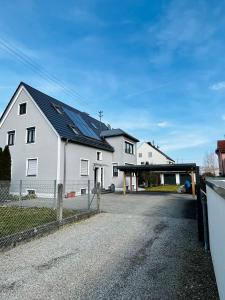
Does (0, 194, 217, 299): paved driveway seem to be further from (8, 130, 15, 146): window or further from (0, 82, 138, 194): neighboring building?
(8, 130, 15, 146): window

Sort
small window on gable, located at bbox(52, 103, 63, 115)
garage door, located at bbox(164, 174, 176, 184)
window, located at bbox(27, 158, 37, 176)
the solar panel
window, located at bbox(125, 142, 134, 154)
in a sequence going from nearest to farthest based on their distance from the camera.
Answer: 1. window, located at bbox(27, 158, 37, 176)
2. small window on gable, located at bbox(52, 103, 63, 115)
3. the solar panel
4. window, located at bbox(125, 142, 134, 154)
5. garage door, located at bbox(164, 174, 176, 184)

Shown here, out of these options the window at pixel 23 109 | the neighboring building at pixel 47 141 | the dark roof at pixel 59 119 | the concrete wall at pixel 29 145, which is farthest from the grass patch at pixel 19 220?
the window at pixel 23 109

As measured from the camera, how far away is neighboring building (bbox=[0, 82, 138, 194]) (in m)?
18.9

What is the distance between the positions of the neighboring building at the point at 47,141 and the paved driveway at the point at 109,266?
11.9 m

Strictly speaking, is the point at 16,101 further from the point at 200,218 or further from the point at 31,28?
the point at 200,218

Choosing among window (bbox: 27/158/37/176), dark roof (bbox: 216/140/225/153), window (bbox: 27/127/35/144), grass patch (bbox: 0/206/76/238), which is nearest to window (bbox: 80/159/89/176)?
window (bbox: 27/158/37/176)

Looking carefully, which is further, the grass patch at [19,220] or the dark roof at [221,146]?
the dark roof at [221,146]

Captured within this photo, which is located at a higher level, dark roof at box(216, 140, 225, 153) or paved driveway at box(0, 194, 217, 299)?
dark roof at box(216, 140, 225, 153)

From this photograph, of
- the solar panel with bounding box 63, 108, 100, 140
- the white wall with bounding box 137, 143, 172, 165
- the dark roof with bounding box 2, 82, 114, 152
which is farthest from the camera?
the white wall with bounding box 137, 143, 172, 165

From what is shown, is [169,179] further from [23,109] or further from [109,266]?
[109,266]

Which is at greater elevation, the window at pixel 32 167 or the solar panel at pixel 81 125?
the solar panel at pixel 81 125

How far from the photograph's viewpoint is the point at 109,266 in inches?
182

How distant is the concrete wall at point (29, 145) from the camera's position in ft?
61.7

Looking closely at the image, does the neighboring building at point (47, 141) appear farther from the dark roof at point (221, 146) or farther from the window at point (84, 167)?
the dark roof at point (221, 146)
